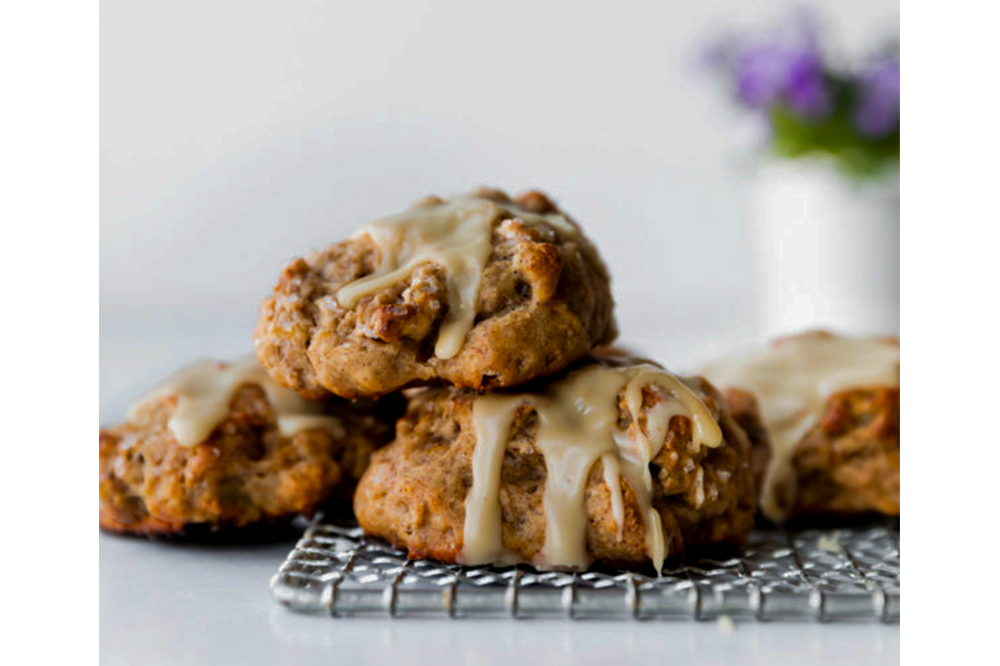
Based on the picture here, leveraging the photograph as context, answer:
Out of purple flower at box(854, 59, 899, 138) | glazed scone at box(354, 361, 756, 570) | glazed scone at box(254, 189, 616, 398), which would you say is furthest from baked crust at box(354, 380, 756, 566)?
purple flower at box(854, 59, 899, 138)

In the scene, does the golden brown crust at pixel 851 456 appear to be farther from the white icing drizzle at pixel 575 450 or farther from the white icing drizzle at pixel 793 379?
the white icing drizzle at pixel 575 450

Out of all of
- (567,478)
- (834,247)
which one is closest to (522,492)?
(567,478)

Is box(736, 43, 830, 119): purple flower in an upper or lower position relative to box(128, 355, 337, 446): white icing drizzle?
upper

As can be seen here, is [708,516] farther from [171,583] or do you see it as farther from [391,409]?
[171,583]

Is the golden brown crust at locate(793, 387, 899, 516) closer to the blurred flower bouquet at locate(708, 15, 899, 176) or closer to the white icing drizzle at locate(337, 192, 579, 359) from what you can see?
the white icing drizzle at locate(337, 192, 579, 359)

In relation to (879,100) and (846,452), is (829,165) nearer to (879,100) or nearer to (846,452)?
(879,100)

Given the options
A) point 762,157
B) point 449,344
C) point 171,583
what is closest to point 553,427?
point 449,344

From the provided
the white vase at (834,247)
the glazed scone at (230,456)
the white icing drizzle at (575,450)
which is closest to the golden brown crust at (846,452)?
the white icing drizzle at (575,450)
